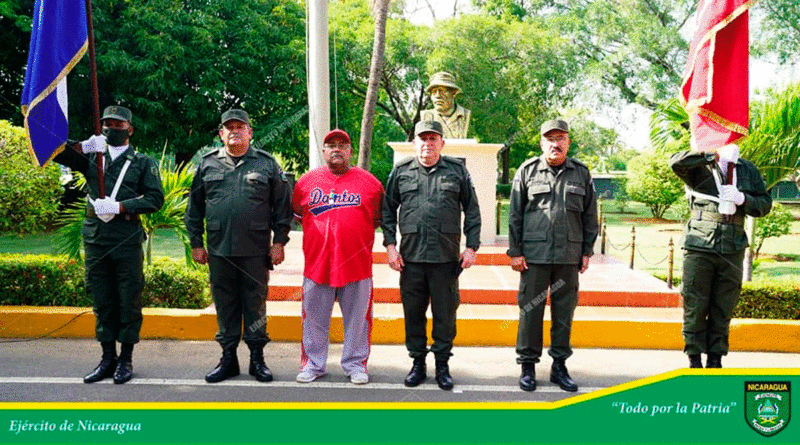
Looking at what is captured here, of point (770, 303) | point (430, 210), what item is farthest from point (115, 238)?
point (770, 303)

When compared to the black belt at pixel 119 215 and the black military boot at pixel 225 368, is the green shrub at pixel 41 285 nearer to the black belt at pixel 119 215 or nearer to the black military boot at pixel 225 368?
the black belt at pixel 119 215

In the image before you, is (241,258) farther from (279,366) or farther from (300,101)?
(300,101)

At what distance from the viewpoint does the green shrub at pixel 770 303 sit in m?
5.79

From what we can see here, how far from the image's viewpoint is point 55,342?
5465 millimetres

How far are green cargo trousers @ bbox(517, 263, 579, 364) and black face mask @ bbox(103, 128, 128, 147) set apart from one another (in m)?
2.94

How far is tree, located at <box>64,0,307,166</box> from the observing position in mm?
15141

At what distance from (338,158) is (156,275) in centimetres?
274

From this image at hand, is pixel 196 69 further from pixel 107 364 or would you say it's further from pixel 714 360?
pixel 714 360

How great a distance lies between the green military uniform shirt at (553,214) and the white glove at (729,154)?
2.74ft

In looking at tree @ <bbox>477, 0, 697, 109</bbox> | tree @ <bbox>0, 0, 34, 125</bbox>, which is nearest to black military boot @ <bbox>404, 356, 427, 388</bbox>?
tree @ <bbox>0, 0, 34, 125</bbox>

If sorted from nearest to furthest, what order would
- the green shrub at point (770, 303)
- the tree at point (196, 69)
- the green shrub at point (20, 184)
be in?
the green shrub at point (770, 303) < the green shrub at point (20, 184) < the tree at point (196, 69)

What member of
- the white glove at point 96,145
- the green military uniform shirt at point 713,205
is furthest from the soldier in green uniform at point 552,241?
the white glove at point 96,145

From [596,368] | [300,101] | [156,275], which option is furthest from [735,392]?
[300,101]

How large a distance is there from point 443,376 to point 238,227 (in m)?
1.71
